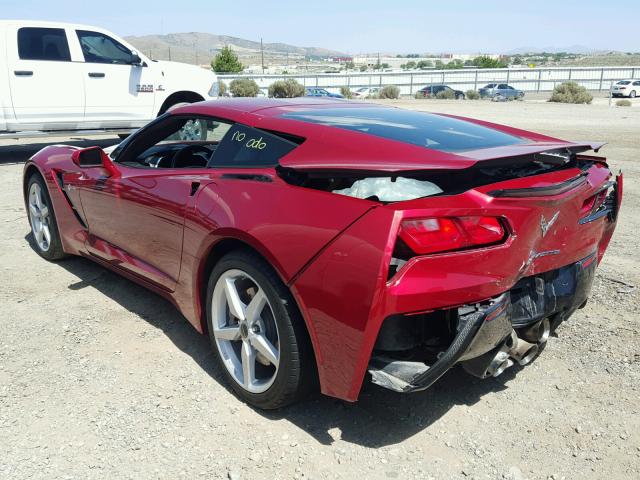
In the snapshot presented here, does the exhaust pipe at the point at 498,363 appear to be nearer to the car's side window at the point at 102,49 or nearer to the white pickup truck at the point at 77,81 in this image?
the white pickup truck at the point at 77,81

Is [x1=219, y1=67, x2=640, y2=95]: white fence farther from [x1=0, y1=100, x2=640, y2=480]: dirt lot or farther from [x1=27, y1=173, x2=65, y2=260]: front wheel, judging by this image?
[x1=0, y1=100, x2=640, y2=480]: dirt lot

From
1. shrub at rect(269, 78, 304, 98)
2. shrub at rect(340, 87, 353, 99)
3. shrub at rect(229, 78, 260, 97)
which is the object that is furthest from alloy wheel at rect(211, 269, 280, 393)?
shrub at rect(340, 87, 353, 99)

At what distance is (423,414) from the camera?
9.98 ft

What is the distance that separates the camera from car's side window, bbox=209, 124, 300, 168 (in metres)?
3.04

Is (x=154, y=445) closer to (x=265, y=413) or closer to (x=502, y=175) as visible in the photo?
(x=265, y=413)

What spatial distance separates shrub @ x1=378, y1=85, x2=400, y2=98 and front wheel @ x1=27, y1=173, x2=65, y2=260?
35.4m

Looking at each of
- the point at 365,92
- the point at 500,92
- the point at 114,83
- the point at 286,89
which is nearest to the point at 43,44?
the point at 114,83

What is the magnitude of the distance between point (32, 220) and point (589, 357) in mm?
4619

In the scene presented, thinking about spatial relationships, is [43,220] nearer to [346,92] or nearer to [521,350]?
[521,350]

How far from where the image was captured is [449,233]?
245cm

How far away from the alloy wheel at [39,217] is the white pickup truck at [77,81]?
5.41m

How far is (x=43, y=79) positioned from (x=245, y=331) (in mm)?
8680

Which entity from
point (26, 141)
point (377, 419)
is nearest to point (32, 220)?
point (377, 419)

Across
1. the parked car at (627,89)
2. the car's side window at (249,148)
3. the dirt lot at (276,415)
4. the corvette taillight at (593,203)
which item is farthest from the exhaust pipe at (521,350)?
the parked car at (627,89)
